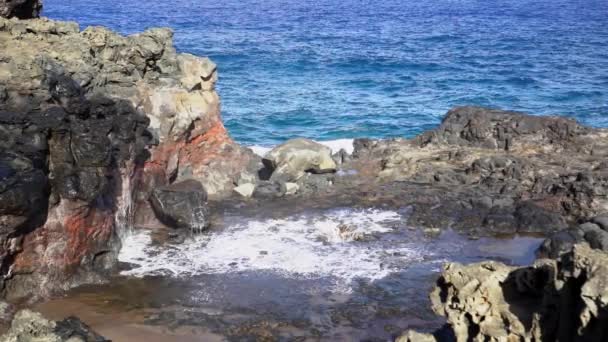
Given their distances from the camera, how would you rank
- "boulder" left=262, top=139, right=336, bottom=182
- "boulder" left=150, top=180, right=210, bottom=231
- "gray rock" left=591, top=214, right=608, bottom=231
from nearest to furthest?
"gray rock" left=591, top=214, right=608, bottom=231 < "boulder" left=150, top=180, right=210, bottom=231 < "boulder" left=262, top=139, right=336, bottom=182

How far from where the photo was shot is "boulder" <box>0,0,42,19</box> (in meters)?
16.0

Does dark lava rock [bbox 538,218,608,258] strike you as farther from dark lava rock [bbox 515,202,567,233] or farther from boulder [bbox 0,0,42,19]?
boulder [bbox 0,0,42,19]

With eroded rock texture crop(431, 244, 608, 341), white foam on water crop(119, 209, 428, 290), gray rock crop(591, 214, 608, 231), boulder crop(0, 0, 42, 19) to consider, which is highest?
boulder crop(0, 0, 42, 19)

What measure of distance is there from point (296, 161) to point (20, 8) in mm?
7040

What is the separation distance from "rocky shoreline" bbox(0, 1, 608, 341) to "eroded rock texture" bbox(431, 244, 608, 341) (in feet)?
0.05

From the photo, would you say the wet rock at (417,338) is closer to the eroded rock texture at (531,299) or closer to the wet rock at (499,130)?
the eroded rock texture at (531,299)

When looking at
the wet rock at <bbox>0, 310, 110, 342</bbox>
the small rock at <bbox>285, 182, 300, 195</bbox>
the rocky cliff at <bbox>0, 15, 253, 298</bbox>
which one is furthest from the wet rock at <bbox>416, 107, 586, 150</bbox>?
the wet rock at <bbox>0, 310, 110, 342</bbox>

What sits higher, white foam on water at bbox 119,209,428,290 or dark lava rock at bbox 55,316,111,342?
dark lava rock at bbox 55,316,111,342

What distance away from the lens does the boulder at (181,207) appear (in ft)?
50.7

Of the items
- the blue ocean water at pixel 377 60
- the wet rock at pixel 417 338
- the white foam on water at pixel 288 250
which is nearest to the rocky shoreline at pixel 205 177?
the wet rock at pixel 417 338

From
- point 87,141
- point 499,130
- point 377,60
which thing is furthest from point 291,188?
point 377,60

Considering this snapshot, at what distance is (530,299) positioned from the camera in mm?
7730

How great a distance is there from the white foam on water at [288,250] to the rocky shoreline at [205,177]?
0.55 meters

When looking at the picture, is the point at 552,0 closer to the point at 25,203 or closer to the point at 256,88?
the point at 256,88
